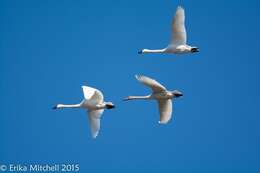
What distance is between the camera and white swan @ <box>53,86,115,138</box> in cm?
9444

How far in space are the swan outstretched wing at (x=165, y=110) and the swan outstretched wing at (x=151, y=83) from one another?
4.24 ft

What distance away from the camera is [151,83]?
303 feet

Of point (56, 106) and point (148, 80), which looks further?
point (56, 106)

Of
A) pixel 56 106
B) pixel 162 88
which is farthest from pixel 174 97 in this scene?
pixel 56 106

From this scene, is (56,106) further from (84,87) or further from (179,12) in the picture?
(179,12)

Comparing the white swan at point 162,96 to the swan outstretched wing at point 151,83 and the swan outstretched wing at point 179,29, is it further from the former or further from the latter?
the swan outstretched wing at point 179,29

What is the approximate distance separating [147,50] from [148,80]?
17.9ft

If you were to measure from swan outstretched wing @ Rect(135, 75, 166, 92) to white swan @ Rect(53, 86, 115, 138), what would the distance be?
2.31m

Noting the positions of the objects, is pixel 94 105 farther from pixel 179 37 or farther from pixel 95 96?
pixel 179 37

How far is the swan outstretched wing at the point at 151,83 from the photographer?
300 feet

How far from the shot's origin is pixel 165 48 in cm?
9562

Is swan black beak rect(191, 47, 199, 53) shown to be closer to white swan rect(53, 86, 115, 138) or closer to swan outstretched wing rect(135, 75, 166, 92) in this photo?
swan outstretched wing rect(135, 75, 166, 92)

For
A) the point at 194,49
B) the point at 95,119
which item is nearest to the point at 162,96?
the point at 194,49

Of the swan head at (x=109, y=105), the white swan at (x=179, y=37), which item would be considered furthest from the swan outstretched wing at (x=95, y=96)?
the white swan at (x=179, y=37)
